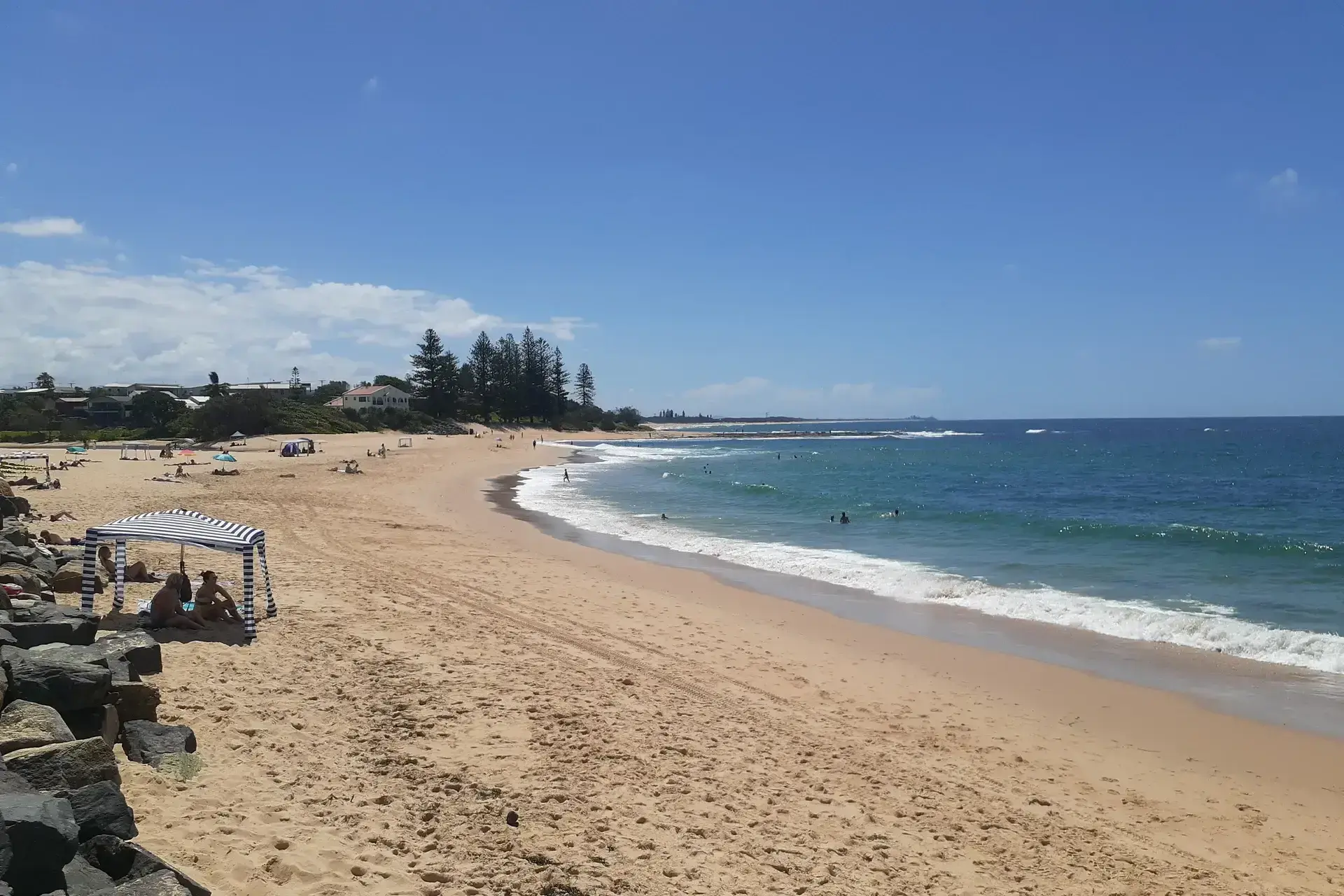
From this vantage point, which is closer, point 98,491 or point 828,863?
point 828,863

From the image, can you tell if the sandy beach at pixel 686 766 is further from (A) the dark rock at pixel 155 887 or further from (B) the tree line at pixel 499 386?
(B) the tree line at pixel 499 386

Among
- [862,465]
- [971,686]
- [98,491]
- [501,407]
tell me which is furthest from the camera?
[501,407]

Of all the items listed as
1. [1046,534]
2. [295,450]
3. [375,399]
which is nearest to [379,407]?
[375,399]

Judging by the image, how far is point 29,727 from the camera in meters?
4.56

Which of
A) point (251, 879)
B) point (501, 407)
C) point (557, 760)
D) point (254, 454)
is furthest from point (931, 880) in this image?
point (501, 407)

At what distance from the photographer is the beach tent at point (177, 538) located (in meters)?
9.38

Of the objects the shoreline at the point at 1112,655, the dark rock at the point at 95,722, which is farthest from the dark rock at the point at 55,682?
the shoreline at the point at 1112,655

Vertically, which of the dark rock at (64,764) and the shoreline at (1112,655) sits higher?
the dark rock at (64,764)

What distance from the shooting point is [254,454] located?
49438 millimetres

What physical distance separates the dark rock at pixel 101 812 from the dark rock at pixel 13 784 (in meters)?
0.20

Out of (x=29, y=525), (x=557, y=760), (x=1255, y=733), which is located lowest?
(x=1255, y=733)

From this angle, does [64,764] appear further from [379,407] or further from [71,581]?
[379,407]

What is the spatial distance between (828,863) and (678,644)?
5.75 meters

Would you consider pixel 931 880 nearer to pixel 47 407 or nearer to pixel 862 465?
pixel 862 465
